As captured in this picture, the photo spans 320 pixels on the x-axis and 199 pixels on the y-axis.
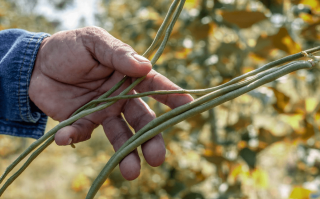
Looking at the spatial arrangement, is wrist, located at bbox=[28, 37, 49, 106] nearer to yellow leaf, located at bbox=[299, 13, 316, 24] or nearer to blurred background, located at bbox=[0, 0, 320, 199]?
blurred background, located at bbox=[0, 0, 320, 199]

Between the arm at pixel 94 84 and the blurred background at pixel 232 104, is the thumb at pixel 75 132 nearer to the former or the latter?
the arm at pixel 94 84

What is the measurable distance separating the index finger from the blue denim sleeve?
33 centimetres

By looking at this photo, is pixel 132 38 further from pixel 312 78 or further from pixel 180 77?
pixel 312 78

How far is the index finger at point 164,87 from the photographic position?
23.7 inches

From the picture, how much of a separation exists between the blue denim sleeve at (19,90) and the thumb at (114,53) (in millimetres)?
201

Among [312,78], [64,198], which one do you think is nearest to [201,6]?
[312,78]

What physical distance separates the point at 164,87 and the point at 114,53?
128 mm

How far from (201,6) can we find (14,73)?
0.63 m

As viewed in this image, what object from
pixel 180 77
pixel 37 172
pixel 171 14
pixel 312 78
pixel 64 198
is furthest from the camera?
pixel 37 172

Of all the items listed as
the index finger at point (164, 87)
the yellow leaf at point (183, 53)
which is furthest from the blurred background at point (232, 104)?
the index finger at point (164, 87)

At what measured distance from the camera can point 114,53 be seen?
61 centimetres

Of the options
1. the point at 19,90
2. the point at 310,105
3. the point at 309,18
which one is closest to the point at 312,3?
the point at 309,18

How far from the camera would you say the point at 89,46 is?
675 millimetres

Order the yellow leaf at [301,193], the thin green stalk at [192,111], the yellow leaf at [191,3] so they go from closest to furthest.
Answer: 1. the thin green stalk at [192,111]
2. the yellow leaf at [301,193]
3. the yellow leaf at [191,3]
